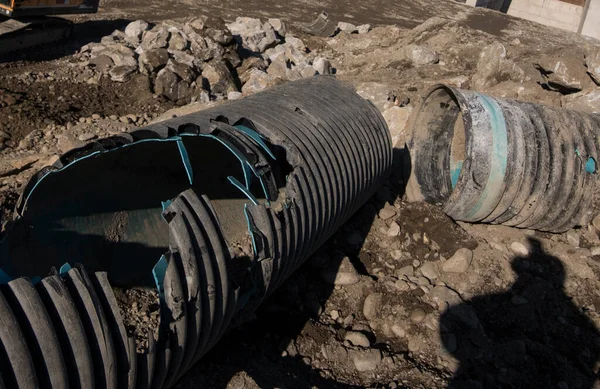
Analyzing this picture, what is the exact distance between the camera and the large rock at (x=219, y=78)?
7727 mm

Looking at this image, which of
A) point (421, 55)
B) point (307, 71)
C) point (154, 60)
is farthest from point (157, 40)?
point (421, 55)

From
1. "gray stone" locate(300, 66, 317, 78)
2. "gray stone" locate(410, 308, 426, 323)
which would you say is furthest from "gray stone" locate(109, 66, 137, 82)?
"gray stone" locate(410, 308, 426, 323)

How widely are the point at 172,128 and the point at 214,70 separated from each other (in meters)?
4.24

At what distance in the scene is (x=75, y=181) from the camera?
4.34 meters

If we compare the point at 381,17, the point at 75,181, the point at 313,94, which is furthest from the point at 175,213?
the point at 381,17

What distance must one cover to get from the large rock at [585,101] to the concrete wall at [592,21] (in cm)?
1348

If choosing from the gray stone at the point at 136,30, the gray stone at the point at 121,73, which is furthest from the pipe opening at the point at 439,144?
the gray stone at the point at 136,30

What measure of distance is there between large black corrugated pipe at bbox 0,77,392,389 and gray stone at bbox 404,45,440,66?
2412mm

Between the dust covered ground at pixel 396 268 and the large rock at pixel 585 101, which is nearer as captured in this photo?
the dust covered ground at pixel 396 268

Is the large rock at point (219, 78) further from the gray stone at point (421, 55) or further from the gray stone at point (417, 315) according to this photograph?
the gray stone at point (417, 315)

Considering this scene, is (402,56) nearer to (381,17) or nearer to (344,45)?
(344,45)

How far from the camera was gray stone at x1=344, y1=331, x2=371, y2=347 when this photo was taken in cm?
416

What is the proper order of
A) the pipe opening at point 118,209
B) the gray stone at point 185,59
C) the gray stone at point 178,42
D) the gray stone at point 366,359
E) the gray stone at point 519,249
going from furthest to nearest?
the gray stone at point 178,42, the gray stone at point 185,59, the gray stone at point 519,249, the pipe opening at point 118,209, the gray stone at point 366,359

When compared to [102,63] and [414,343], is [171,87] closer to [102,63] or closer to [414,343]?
[102,63]
